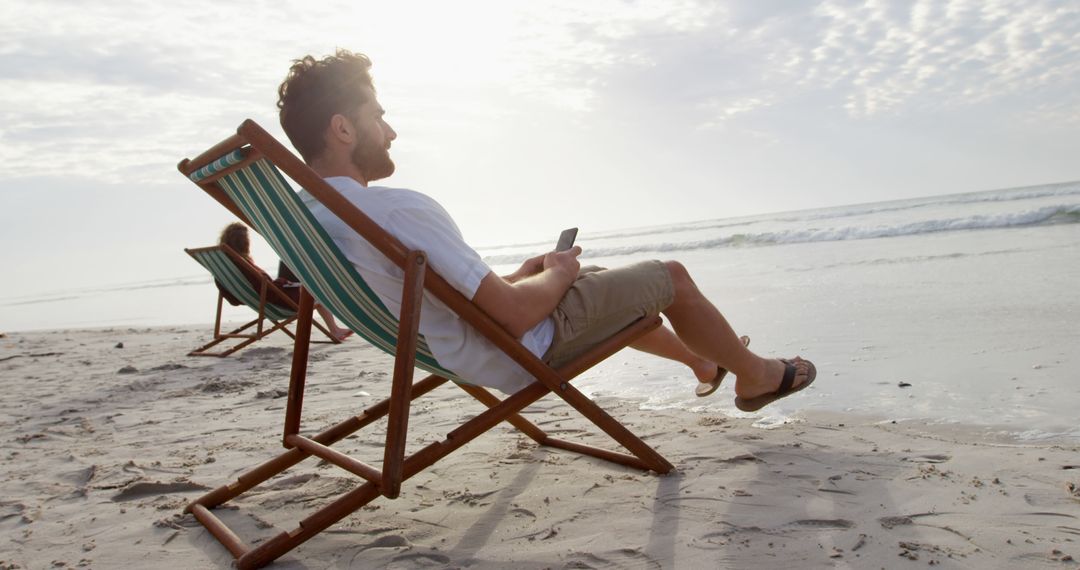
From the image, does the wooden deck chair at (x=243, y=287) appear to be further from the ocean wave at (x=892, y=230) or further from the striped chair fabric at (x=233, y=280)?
the ocean wave at (x=892, y=230)

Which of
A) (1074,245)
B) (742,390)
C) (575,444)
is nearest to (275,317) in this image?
(575,444)

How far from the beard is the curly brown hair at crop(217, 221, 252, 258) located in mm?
5410

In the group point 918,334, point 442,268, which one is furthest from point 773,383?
point 918,334

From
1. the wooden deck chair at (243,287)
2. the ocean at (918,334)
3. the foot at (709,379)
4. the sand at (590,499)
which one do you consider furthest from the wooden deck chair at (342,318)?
the wooden deck chair at (243,287)

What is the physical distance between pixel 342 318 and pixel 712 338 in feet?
4.11

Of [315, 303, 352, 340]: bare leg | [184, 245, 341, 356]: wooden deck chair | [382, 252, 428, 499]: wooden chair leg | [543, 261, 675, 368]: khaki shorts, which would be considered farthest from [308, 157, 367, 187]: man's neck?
[315, 303, 352, 340]: bare leg

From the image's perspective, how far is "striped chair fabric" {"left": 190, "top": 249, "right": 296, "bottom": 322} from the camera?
22.2 ft

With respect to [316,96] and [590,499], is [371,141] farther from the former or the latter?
[590,499]

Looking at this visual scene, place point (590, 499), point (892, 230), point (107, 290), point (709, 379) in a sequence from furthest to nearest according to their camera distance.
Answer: point (107, 290) < point (892, 230) < point (709, 379) < point (590, 499)

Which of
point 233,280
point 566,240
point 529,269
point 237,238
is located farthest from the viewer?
point 237,238

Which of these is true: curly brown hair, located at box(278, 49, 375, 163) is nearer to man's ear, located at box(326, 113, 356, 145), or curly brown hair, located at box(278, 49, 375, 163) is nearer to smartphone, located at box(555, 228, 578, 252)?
man's ear, located at box(326, 113, 356, 145)

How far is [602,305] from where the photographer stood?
239 cm

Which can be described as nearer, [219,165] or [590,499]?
[219,165]

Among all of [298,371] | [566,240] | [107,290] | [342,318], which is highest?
[566,240]
